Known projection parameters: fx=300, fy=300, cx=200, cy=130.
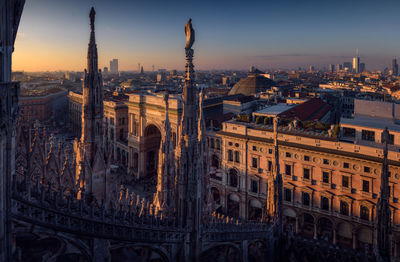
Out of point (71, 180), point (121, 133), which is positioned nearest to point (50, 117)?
point (121, 133)

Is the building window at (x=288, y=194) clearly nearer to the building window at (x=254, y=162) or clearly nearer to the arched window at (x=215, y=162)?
the building window at (x=254, y=162)

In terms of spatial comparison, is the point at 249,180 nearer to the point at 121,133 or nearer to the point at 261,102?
the point at 261,102

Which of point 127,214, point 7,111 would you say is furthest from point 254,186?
point 7,111

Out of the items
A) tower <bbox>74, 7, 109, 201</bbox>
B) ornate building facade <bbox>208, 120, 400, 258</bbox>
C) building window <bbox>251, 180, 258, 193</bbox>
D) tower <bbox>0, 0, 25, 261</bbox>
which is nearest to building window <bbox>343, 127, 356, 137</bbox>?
ornate building facade <bbox>208, 120, 400, 258</bbox>

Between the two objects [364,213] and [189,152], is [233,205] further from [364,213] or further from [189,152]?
[189,152]

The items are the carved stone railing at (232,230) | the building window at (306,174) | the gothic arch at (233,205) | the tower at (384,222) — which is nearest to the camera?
the carved stone railing at (232,230)

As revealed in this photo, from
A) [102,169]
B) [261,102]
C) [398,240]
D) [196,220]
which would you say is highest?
[261,102]

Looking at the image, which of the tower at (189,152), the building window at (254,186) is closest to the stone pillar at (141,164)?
the building window at (254,186)
